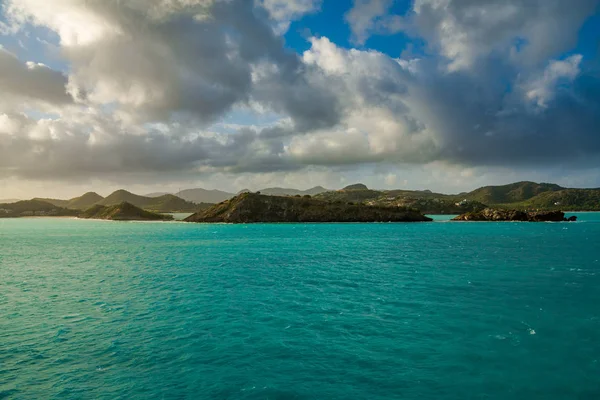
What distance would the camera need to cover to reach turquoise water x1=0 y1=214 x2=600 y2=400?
63.0 feet

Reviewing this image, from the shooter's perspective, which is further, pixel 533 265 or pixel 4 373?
pixel 533 265

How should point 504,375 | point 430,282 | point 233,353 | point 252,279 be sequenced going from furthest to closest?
point 252,279 < point 430,282 < point 233,353 < point 504,375

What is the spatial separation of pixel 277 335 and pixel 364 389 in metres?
9.53

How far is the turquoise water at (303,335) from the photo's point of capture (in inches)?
756

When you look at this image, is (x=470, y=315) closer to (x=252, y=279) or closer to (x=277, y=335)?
(x=277, y=335)

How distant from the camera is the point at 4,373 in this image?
2078 cm

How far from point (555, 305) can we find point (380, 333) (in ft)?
65.7

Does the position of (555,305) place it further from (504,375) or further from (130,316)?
(130,316)

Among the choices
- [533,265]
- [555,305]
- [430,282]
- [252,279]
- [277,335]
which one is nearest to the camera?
[277,335]

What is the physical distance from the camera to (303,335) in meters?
26.7

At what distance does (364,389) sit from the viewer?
18.7 metres

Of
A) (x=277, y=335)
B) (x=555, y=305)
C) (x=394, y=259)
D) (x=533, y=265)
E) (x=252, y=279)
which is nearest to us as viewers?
(x=277, y=335)

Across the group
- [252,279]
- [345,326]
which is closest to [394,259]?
[252,279]

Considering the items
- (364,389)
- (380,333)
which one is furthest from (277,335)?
(364,389)
